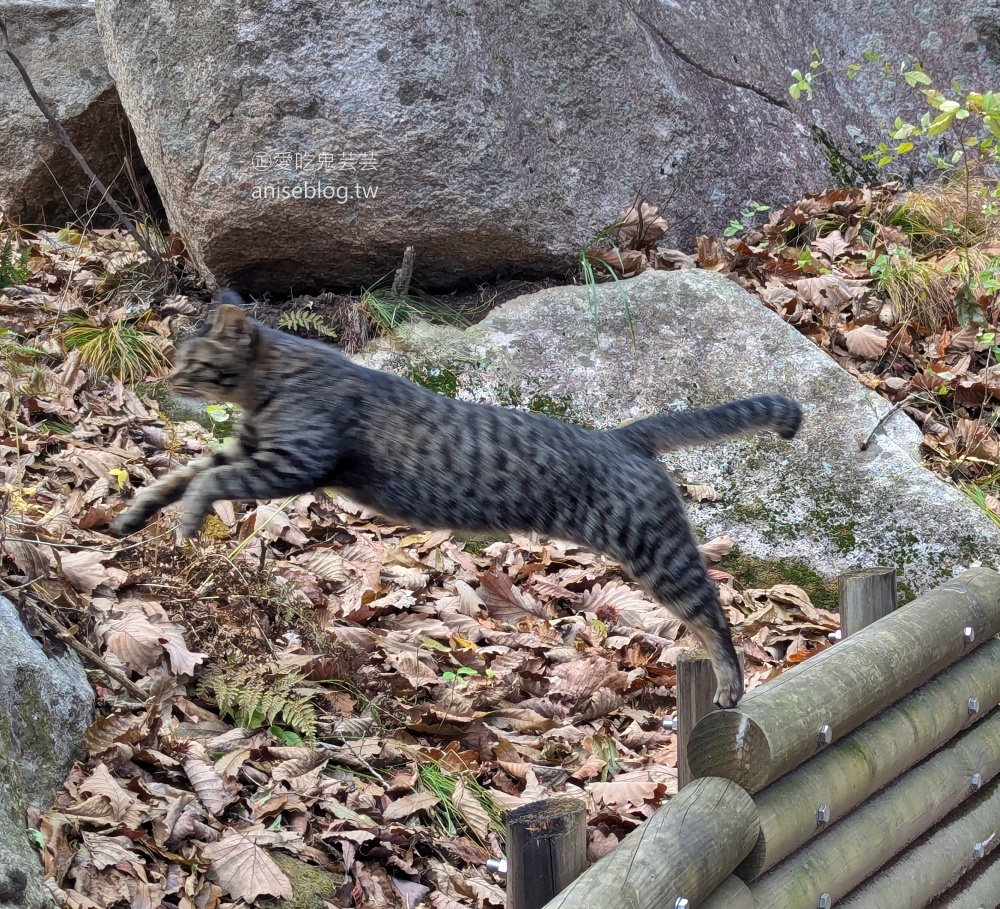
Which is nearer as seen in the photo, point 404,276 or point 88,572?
point 88,572

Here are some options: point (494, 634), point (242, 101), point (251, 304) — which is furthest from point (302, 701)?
point (242, 101)

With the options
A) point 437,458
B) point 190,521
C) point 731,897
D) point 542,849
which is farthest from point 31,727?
point 731,897

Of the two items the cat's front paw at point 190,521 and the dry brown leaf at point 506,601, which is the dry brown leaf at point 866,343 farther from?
the cat's front paw at point 190,521

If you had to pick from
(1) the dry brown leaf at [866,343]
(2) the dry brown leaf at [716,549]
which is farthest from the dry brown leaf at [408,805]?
(1) the dry brown leaf at [866,343]

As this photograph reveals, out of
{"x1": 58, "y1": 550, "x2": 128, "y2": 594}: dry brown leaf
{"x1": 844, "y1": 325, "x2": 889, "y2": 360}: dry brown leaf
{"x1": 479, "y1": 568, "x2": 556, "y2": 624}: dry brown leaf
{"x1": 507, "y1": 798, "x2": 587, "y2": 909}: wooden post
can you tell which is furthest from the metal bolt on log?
{"x1": 844, "y1": 325, "x2": 889, "y2": 360}: dry brown leaf

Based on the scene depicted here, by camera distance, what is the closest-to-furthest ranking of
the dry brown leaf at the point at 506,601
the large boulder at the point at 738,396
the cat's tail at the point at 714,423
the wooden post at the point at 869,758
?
the wooden post at the point at 869,758 < the cat's tail at the point at 714,423 < the dry brown leaf at the point at 506,601 < the large boulder at the point at 738,396

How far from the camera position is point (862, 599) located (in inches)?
194

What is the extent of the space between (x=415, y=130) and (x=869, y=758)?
4796mm

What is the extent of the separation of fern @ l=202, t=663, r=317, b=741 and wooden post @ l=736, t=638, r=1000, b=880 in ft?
6.06

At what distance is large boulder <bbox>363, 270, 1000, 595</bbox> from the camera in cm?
654

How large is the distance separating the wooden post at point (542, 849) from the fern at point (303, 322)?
184 inches

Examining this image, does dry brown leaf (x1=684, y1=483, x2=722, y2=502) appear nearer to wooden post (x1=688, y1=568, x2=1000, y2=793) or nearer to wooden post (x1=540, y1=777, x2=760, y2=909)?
wooden post (x1=688, y1=568, x2=1000, y2=793)

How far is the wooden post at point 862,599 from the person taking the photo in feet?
16.1

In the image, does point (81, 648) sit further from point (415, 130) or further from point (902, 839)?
point (415, 130)
